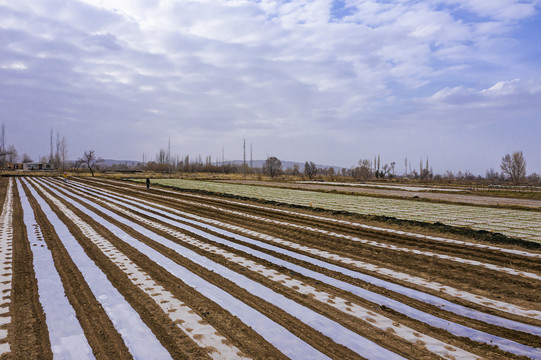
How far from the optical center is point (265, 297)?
6.19 m

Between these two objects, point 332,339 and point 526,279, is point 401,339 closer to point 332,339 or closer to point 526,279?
point 332,339

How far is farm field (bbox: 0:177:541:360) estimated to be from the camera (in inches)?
176

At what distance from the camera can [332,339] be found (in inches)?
184

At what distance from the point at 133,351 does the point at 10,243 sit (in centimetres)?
880

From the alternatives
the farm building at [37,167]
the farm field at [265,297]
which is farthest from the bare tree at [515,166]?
the farm building at [37,167]

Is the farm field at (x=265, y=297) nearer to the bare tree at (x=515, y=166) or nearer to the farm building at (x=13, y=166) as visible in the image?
the bare tree at (x=515, y=166)

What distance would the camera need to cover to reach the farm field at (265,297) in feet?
14.7

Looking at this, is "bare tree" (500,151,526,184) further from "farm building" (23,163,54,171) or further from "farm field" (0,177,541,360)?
"farm building" (23,163,54,171)

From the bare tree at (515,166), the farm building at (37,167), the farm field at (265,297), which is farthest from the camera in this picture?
the farm building at (37,167)

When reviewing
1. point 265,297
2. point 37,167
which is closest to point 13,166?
point 37,167

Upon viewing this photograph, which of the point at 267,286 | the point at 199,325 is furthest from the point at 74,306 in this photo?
the point at 267,286

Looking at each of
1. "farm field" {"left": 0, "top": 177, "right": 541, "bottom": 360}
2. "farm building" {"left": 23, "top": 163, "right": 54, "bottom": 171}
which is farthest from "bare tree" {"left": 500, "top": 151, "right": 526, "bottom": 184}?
"farm building" {"left": 23, "top": 163, "right": 54, "bottom": 171}

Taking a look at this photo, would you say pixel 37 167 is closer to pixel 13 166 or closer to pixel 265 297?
pixel 13 166

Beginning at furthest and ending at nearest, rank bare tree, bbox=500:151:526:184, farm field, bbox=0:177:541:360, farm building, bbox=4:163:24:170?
farm building, bbox=4:163:24:170, bare tree, bbox=500:151:526:184, farm field, bbox=0:177:541:360
